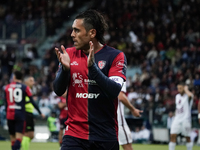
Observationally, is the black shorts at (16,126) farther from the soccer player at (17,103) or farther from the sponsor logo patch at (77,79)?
the sponsor logo patch at (77,79)

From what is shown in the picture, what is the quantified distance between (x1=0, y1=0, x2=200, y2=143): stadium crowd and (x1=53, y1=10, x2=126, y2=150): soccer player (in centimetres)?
1307

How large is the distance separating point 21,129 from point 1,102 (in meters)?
9.44

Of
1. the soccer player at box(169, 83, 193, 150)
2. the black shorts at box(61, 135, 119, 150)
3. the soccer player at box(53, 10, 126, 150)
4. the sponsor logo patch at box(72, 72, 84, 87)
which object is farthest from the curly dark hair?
the soccer player at box(169, 83, 193, 150)

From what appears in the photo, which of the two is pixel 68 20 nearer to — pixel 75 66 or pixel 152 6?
pixel 152 6

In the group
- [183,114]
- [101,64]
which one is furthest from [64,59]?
[183,114]

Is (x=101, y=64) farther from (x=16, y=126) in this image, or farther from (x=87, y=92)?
(x=16, y=126)

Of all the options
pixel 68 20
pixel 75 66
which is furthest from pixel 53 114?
pixel 75 66

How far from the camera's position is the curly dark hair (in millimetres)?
4031

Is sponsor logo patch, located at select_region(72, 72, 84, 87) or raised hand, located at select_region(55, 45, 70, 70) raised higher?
raised hand, located at select_region(55, 45, 70, 70)

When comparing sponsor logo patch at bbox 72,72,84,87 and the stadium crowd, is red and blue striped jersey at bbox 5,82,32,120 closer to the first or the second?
sponsor logo patch at bbox 72,72,84,87

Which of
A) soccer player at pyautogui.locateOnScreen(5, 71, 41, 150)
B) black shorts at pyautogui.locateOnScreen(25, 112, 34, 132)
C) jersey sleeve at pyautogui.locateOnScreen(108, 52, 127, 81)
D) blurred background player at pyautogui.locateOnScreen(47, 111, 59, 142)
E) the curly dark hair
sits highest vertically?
the curly dark hair

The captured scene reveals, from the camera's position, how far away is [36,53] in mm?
25891

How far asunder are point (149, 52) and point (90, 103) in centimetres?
1827

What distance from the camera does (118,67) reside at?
13.2 feet
